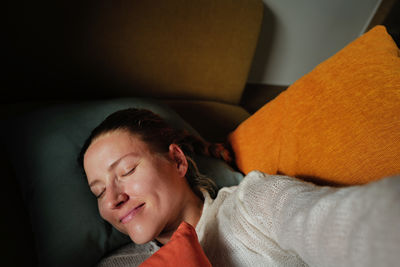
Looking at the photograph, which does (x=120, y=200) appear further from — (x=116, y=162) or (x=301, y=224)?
(x=301, y=224)

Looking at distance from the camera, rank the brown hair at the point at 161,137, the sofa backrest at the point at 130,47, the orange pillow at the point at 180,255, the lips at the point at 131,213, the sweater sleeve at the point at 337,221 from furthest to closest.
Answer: the sofa backrest at the point at 130,47 → the brown hair at the point at 161,137 → the lips at the point at 131,213 → the orange pillow at the point at 180,255 → the sweater sleeve at the point at 337,221

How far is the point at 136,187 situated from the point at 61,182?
248mm

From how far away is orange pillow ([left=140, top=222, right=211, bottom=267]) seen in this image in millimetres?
464

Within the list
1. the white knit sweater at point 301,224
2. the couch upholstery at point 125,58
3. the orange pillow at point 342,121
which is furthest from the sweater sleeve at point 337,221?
the couch upholstery at point 125,58

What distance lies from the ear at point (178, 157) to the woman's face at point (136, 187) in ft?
0.08

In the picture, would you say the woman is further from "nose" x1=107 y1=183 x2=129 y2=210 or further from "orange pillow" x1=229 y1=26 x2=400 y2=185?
"orange pillow" x1=229 y1=26 x2=400 y2=185

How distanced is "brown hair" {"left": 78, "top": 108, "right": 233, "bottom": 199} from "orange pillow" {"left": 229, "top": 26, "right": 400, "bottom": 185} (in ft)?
0.57

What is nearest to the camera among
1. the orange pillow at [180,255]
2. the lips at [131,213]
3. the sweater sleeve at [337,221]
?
the sweater sleeve at [337,221]

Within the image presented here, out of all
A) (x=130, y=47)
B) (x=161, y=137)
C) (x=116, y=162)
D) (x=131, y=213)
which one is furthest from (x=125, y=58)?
(x=131, y=213)

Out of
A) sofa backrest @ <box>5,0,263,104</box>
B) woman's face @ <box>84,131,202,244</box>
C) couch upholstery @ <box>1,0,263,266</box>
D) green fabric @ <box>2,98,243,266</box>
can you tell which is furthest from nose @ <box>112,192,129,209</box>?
sofa backrest @ <box>5,0,263,104</box>

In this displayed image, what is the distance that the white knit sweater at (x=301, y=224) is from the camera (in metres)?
0.26

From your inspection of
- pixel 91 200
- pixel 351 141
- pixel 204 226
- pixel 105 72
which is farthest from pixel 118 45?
pixel 351 141

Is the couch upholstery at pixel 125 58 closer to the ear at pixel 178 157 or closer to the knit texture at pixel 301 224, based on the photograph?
the ear at pixel 178 157

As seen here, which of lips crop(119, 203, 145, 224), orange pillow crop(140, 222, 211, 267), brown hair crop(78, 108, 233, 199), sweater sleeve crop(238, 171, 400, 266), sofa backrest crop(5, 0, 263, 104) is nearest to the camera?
sweater sleeve crop(238, 171, 400, 266)
